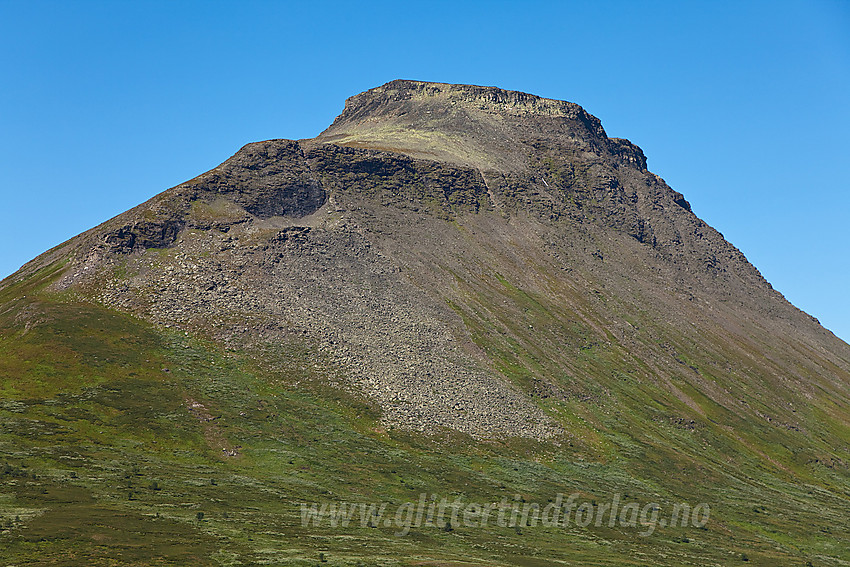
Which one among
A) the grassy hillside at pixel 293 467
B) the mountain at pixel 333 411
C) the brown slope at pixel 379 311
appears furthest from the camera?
the brown slope at pixel 379 311

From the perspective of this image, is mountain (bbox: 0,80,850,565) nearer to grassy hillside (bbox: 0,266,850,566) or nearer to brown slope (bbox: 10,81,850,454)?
grassy hillside (bbox: 0,266,850,566)

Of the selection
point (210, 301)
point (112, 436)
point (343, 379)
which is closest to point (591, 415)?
point (343, 379)

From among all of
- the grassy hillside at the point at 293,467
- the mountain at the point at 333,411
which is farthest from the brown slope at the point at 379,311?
the grassy hillside at the point at 293,467

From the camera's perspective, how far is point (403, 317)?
6235 inches

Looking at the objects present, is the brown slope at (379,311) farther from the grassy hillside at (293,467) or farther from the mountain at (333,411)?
the grassy hillside at (293,467)

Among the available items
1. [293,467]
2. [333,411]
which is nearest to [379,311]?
[333,411]

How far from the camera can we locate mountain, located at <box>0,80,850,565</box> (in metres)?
83.1

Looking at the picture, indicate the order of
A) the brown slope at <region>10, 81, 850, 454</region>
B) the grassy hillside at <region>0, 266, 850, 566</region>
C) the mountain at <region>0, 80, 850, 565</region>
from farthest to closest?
1. the brown slope at <region>10, 81, 850, 454</region>
2. the mountain at <region>0, 80, 850, 565</region>
3. the grassy hillside at <region>0, 266, 850, 566</region>

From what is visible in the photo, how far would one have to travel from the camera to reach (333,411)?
424 feet

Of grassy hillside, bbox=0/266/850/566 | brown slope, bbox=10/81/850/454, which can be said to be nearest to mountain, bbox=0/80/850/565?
grassy hillside, bbox=0/266/850/566

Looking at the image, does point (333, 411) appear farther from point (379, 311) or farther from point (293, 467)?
point (379, 311)

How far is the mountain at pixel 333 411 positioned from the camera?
273 feet

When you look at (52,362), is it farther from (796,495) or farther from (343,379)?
(796,495)

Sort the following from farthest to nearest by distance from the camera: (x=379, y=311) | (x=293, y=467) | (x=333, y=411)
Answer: (x=379, y=311), (x=333, y=411), (x=293, y=467)
